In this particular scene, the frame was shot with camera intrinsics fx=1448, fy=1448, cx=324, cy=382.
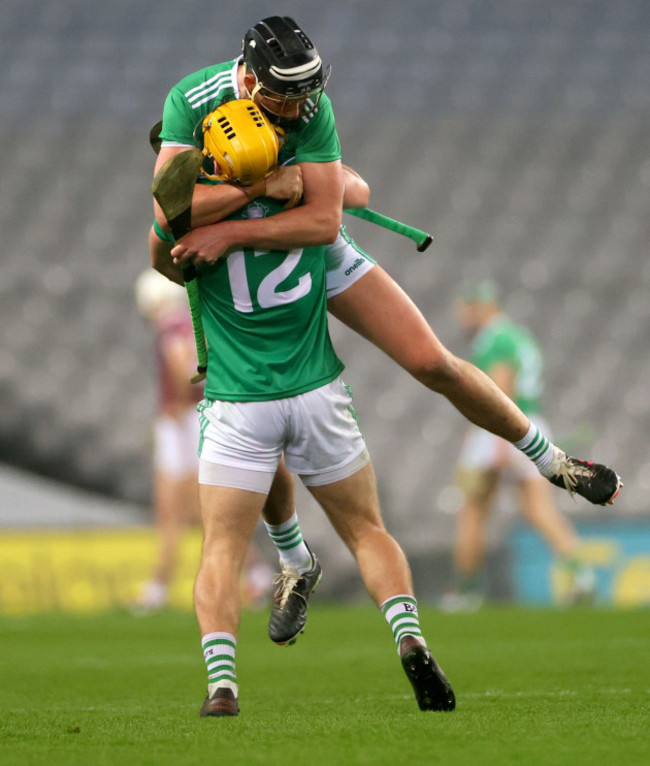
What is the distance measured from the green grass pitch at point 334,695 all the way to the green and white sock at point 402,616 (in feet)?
0.71

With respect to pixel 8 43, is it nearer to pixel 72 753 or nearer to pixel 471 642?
pixel 471 642

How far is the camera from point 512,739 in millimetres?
3352

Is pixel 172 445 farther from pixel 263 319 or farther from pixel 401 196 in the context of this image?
pixel 401 196

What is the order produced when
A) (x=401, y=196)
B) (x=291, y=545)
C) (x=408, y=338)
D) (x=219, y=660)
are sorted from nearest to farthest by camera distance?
(x=219, y=660) < (x=408, y=338) < (x=291, y=545) < (x=401, y=196)

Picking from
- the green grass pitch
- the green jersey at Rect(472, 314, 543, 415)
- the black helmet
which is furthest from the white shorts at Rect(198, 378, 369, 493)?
the green jersey at Rect(472, 314, 543, 415)

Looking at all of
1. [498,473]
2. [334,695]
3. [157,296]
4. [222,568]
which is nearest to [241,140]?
[222,568]

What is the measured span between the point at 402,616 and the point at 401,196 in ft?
36.1

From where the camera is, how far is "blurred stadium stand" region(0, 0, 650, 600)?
40.4 ft

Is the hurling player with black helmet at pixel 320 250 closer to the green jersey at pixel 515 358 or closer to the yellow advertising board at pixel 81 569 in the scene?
the green jersey at pixel 515 358

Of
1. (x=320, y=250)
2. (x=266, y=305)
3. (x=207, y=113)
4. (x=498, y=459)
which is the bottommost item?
(x=498, y=459)

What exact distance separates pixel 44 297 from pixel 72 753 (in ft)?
30.8

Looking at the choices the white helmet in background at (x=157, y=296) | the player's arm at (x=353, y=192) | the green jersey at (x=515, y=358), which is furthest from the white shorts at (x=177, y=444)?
the player's arm at (x=353, y=192)

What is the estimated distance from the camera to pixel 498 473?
30.1ft

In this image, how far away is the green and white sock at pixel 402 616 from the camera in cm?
415
